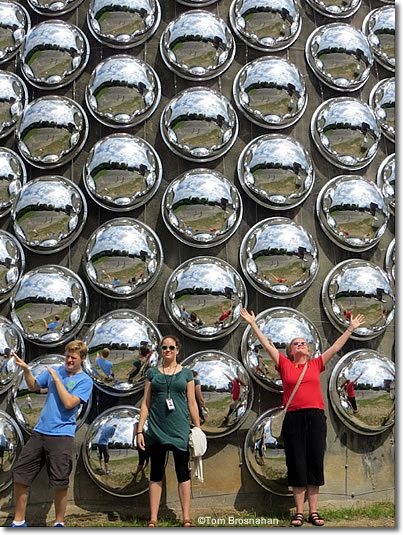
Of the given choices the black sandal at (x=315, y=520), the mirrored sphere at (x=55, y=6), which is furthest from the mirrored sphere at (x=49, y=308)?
the mirrored sphere at (x=55, y=6)

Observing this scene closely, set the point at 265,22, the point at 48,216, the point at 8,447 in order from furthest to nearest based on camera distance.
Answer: the point at 265,22, the point at 48,216, the point at 8,447

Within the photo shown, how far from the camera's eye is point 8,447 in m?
5.53

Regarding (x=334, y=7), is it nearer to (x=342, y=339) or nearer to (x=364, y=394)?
(x=342, y=339)

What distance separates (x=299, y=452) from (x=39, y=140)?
3.56 meters

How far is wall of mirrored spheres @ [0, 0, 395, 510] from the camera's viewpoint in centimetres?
568

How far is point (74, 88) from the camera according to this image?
6.48 m

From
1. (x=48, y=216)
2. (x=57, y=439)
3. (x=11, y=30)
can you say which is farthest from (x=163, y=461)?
(x=11, y=30)

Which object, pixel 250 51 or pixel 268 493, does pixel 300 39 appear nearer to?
pixel 250 51

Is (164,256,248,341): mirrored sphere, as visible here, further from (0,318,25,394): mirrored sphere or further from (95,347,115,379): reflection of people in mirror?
(0,318,25,394): mirrored sphere

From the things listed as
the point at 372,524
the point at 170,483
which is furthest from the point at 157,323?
the point at 372,524

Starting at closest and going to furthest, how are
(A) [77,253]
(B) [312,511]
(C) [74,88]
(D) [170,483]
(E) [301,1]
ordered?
(B) [312,511] → (D) [170,483] → (A) [77,253] → (C) [74,88] → (E) [301,1]

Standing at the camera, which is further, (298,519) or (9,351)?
(9,351)

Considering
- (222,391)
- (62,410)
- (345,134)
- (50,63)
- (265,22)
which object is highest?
(265,22)

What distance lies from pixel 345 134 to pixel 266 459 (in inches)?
121
